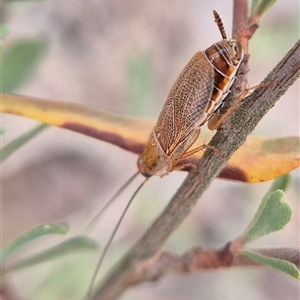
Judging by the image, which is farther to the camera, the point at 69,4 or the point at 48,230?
the point at 69,4

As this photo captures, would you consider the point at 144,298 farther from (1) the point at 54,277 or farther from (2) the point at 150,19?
(2) the point at 150,19

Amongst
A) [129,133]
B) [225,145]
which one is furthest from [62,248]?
[225,145]

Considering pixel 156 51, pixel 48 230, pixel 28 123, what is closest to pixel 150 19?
pixel 156 51

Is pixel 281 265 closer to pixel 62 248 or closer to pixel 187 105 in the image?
pixel 187 105

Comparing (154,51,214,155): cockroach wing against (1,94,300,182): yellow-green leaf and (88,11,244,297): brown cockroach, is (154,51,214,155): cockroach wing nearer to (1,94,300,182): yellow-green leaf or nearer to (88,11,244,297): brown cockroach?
(88,11,244,297): brown cockroach

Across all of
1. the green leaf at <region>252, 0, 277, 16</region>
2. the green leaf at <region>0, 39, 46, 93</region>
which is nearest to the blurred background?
the green leaf at <region>0, 39, 46, 93</region>

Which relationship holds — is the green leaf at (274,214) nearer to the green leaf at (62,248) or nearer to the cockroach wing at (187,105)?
the cockroach wing at (187,105)
